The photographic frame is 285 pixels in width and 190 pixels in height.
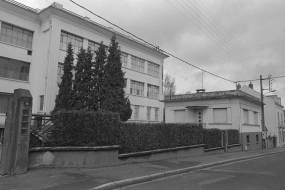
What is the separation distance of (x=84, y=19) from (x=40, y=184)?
22934 millimetres

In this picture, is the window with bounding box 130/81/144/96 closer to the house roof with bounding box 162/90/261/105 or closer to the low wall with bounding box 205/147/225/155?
the house roof with bounding box 162/90/261/105

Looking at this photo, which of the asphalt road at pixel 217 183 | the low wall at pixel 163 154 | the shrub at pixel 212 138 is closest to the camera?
the asphalt road at pixel 217 183

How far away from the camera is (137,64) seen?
3525cm

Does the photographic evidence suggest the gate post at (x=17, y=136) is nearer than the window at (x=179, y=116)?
Yes

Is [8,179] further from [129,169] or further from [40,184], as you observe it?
[129,169]

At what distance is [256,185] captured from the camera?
308 inches

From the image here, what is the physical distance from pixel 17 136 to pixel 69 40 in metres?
20.1

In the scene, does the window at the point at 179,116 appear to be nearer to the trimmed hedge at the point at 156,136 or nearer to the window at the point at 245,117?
the window at the point at 245,117

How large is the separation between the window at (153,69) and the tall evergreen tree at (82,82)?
16125 mm

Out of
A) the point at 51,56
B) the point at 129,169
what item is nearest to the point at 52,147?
the point at 129,169

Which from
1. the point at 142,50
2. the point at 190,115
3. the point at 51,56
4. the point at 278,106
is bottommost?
the point at 190,115

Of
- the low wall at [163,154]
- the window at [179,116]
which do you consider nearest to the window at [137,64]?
the window at [179,116]

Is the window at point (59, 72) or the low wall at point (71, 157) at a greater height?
the window at point (59, 72)

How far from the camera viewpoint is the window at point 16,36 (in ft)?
75.4
